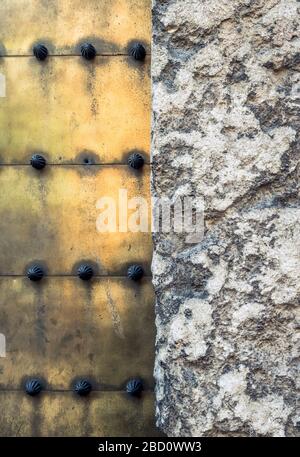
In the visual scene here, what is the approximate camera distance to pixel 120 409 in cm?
153

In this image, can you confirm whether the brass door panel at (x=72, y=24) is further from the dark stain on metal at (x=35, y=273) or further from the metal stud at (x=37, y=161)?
the dark stain on metal at (x=35, y=273)

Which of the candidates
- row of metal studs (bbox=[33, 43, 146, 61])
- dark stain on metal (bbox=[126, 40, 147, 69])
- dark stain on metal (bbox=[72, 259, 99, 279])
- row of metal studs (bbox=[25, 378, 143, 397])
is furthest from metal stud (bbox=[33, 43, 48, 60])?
row of metal studs (bbox=[25, 378, 143, 397])

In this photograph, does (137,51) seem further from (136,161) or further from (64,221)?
(64,221)

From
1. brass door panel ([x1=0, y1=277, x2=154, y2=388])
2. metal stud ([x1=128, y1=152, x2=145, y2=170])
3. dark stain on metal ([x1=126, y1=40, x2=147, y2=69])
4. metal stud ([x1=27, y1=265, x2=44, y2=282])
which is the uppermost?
dark stain on metal ([x1=126, y1=40, x2=147, y2=69])

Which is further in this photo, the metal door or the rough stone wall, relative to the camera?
the metal door

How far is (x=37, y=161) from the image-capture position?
155 cm

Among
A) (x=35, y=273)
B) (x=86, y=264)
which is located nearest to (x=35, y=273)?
(x=35, y=273)

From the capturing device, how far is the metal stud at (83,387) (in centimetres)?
151

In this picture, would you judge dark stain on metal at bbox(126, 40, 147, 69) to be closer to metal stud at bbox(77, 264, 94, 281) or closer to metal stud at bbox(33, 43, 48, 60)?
metal stud at bbox(33, 43, 48, 60)

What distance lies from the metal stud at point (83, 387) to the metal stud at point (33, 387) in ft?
0.24

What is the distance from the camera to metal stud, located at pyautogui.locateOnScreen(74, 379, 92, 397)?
1514mm

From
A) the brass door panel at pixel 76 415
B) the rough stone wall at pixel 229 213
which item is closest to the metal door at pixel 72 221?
the brass door panel at pixel 76 415

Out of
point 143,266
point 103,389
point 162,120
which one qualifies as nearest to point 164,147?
point 162,120

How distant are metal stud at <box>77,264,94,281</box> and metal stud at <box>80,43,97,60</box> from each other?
1.37 ft
